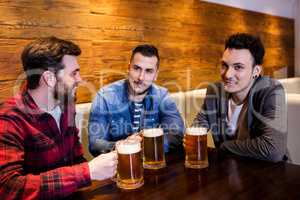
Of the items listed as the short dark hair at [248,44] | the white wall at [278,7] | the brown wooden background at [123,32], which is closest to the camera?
the short dark hair at [248,44]

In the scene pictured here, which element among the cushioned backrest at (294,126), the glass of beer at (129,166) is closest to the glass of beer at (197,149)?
the glass of beer at (129,166)

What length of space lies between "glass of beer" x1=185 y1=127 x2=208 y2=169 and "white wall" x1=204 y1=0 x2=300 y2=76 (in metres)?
2.74

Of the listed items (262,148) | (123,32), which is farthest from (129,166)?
(123,32)

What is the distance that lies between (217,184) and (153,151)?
307 millimetres

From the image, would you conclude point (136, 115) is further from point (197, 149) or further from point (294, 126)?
point (294, 126)

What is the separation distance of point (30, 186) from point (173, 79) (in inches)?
91.1

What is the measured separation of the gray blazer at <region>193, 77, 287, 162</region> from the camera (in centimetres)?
137

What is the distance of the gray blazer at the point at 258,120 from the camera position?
4.51 ft

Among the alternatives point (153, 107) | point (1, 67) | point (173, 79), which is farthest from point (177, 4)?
point (1, 67)

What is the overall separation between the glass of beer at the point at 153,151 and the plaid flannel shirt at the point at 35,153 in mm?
312

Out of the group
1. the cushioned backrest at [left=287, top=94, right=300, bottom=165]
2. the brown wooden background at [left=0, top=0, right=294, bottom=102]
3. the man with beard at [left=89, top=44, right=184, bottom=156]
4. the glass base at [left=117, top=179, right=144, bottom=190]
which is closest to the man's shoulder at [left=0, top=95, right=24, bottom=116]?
the glass base at [left=117, top=179, right=144, bottom=190]

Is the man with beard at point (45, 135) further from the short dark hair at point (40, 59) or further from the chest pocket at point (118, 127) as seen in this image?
the chest pocket at point (118, 127)

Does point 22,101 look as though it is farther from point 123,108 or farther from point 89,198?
point 123,108

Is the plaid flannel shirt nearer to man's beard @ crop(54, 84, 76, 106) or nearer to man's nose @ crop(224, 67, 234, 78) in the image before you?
man's beard @ crop(54, 84, 76, 106)
